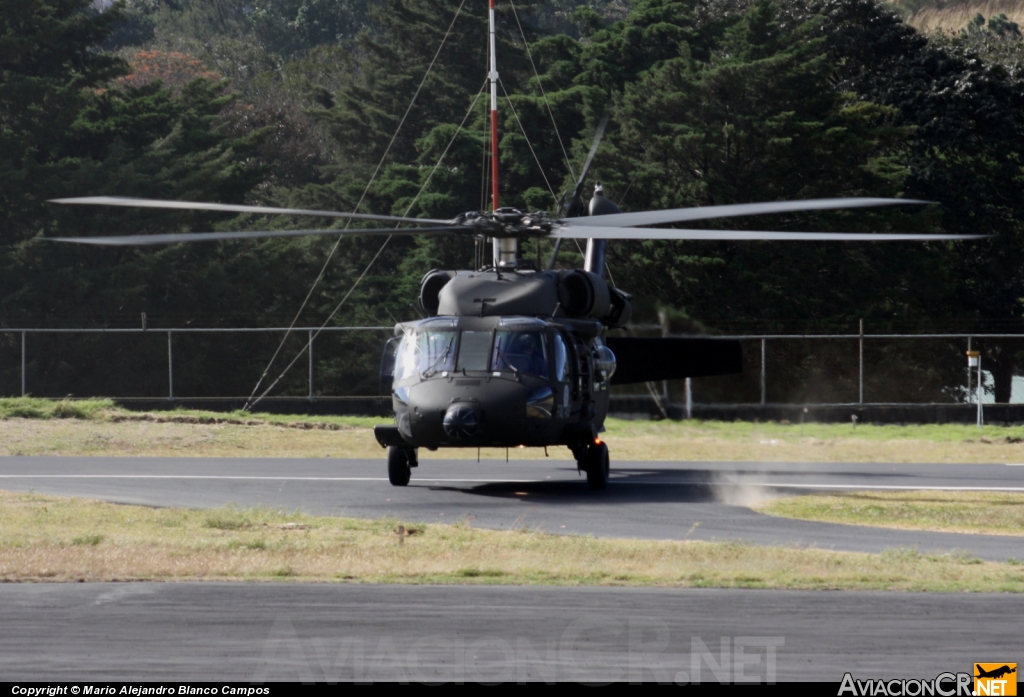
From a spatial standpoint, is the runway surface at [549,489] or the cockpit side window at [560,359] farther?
the cockpit side window at [560,359]

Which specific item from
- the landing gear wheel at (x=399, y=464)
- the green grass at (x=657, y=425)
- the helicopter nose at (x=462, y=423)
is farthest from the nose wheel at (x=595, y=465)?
the green grass at (x=657, y=425)

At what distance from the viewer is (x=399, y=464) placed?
18.7 metres

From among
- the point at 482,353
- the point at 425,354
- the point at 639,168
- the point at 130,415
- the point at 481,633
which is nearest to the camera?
the point at 481,633

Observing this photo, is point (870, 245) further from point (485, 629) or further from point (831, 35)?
point (485, 629)

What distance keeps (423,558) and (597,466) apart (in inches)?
229

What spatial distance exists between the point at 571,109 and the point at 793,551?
36.5m

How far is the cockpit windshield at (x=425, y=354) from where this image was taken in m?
17.2

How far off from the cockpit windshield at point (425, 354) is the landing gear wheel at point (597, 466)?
8.15 ft

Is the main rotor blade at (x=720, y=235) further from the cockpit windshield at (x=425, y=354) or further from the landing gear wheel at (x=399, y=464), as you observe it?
the landing gear wheel at (x=399, y=464)

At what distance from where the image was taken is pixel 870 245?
40344 millimetres

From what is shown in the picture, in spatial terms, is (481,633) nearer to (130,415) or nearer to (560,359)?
(560,359)

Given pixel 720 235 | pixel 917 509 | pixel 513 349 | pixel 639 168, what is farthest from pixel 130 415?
pixel 639 168

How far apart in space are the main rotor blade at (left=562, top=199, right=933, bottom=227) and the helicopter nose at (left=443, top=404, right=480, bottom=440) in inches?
106

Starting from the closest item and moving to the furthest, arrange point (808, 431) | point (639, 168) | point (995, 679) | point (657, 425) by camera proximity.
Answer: point (995, 679) < point (808, 431) < point (657, 425) < point (639, 168)
